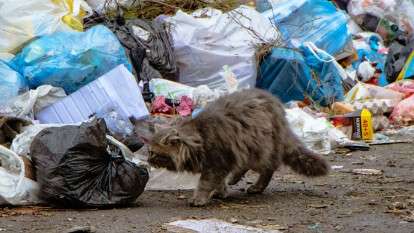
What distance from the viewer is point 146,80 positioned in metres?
7.91

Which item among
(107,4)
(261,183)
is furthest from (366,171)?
(107,4)

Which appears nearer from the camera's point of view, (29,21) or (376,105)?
(29,21)

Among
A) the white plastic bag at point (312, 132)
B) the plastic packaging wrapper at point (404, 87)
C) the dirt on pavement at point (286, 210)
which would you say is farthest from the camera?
the plastic packaging wrapper at point (404, 87)

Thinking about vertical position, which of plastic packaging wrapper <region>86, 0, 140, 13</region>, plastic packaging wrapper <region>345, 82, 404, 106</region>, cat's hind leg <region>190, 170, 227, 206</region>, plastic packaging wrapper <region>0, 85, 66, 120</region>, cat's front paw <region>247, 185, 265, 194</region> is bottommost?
plastic packaging wrapper <region>345, 82, 404, 106</region>

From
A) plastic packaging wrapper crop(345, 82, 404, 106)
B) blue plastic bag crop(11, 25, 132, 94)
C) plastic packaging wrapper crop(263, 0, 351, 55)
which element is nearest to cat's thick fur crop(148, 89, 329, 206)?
blue plastic bag crop(11, 25, 132, 94)

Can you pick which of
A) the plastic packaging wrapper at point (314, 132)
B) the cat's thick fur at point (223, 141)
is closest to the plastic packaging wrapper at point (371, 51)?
the plastic packaging wrapper at point (314, 132)

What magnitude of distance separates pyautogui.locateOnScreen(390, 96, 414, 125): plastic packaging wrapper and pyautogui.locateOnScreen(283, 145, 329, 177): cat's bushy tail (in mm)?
3258

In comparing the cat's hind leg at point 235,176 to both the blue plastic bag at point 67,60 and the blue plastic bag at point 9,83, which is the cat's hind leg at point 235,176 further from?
the blue plastic bag at point 9,83

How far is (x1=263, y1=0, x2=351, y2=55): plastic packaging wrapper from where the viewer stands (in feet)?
31.8

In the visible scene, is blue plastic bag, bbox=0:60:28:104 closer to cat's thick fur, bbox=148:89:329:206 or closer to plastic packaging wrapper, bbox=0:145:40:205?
plastic packaging wrapper, bbox=0:145:40:205

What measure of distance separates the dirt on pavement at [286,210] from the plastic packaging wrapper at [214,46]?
2.27 metres

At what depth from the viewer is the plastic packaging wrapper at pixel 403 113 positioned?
8.72m

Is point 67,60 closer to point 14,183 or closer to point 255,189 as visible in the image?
point 14,183

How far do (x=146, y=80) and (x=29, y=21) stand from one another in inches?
47.4
